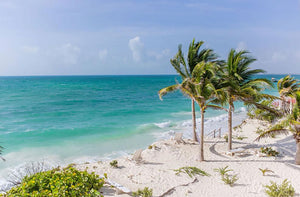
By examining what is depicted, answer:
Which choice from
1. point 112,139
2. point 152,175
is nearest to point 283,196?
point 152,175

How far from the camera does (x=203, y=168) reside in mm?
10133

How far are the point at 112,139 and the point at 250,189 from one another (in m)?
12.1

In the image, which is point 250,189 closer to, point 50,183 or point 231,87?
point 231,87

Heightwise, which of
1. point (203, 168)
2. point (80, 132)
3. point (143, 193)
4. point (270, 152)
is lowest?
point (80, 132)

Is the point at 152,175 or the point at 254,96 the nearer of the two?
the point at 152,175

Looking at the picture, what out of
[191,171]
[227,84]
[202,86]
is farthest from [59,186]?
[227,84]

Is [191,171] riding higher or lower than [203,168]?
higher

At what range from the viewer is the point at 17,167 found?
1255cm

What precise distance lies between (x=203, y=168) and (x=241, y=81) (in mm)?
5149

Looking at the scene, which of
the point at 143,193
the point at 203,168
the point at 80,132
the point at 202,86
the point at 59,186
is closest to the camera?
the point at 59,186

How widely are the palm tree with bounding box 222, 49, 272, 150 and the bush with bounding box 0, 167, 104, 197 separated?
754 centimetres

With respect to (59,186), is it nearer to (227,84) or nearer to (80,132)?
(227,84)

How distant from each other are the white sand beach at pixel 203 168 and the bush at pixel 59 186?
0.78 metres

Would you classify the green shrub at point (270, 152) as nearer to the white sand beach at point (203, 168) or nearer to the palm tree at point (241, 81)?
the white sand beach at point (203, 168)
